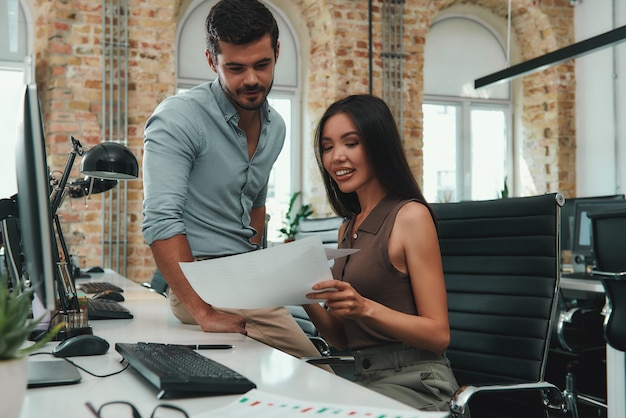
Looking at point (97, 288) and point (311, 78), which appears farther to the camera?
point (311, 78)

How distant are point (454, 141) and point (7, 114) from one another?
159 inches

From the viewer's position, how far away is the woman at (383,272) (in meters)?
1.44

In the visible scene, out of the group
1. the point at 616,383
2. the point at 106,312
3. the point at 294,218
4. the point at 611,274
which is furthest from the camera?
the point at 294,218

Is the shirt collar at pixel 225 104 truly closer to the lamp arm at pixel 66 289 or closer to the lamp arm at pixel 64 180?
the lamp arm at pixel 64 180

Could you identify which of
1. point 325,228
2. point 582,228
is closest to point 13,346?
point 325,228

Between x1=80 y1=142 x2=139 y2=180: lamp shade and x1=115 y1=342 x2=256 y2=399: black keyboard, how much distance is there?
58cm

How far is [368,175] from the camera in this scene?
5.59 feet

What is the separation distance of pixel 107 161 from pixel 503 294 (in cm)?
103

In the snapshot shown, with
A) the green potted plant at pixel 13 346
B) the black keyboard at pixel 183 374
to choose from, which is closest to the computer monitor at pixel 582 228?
the black keyboard at pixel 183 374

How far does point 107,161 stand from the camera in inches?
65.2

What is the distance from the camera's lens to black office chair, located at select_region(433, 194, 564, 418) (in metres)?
1.60

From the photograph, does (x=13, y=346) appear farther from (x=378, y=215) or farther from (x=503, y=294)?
(x=503, y=294)

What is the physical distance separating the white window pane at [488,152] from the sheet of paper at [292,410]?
6043 millimetres

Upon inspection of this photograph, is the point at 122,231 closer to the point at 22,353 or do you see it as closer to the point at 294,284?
the point at 294,284
